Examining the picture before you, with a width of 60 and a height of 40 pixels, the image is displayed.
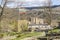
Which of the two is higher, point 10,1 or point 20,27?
point 10,1

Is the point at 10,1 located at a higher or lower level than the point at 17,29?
higher

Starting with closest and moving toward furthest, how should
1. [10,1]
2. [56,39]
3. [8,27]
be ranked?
[10,1]
[56,39]
[8,27]

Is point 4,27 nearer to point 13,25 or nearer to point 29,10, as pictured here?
point 13,25

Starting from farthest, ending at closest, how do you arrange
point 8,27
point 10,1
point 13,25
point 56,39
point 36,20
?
point 36,20 → point 13,25 → point 8,27 → point 56,39 → point 10,1

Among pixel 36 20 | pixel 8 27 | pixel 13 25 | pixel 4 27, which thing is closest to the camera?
pixel 4 27

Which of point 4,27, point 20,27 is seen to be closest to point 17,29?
point 20,27

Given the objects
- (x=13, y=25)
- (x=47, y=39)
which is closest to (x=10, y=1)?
(x=47, y=39)

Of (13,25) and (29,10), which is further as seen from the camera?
(29,10)

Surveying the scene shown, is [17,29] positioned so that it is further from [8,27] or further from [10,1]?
[10,1]

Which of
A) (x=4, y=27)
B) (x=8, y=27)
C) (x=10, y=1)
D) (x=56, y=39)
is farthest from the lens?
(x=8, y=27)
